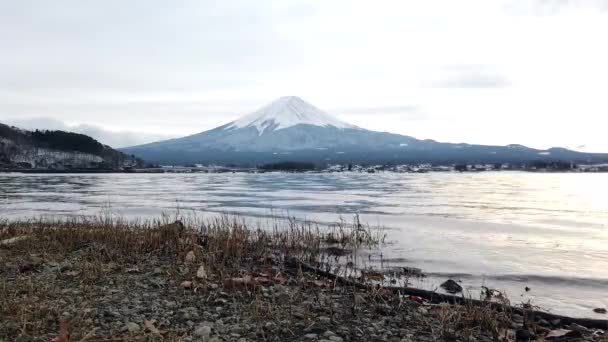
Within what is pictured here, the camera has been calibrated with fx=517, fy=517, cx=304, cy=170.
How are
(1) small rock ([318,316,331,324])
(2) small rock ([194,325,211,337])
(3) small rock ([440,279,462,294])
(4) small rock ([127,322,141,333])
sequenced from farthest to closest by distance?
(3) small rock ([440,279,462,294])
(1) small rock ([318,316,331,324])
(2) small rock ([194,325,211,337])
(4) small rock ([127,322,141,333])

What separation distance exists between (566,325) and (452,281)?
4043 millimetres

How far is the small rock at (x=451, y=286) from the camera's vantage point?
12695mm

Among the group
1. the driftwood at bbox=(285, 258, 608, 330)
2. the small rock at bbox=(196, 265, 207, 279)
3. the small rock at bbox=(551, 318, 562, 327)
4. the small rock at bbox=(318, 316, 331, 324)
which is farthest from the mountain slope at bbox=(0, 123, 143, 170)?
the small rock at bbox=(551, 318, 562, 327)

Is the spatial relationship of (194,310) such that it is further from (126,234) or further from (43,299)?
(126,234)

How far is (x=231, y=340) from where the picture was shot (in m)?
7.50

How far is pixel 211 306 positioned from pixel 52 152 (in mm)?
169926

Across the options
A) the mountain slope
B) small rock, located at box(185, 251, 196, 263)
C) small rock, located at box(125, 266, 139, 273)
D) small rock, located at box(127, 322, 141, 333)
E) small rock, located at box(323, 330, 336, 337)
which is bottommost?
small rock, located at box(323, 330, 336, 337)

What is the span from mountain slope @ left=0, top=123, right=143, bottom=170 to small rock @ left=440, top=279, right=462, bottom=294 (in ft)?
508

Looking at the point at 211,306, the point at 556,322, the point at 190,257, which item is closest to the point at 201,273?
the point at 190,257

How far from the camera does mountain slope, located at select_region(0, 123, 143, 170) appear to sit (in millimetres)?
153625

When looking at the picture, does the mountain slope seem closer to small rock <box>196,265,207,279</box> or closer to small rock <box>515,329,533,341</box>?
small rock <box>196,265,207,279</box>

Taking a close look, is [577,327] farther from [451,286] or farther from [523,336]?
[451,286]

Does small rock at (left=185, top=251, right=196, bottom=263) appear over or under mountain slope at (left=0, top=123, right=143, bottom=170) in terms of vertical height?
under

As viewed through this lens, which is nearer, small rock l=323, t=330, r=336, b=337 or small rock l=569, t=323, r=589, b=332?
small rock l=323, t=330, r=336, b=337
